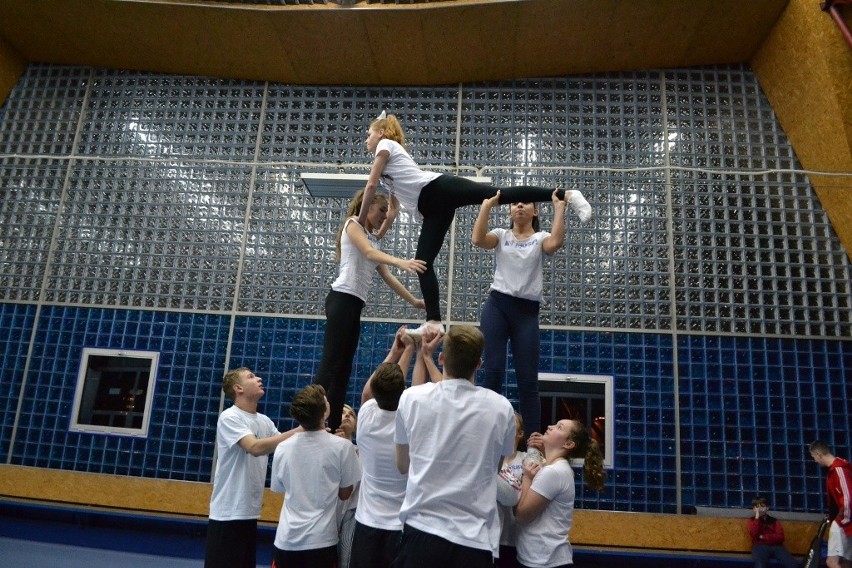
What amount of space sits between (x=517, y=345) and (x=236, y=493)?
4.99 feet

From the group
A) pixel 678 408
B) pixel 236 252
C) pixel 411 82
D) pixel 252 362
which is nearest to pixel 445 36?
pixel 411 82

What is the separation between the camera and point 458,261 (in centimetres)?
611

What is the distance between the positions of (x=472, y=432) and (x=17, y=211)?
698cm

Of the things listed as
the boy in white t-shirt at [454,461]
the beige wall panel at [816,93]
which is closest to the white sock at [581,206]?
the boy in white t-shirt at [454,461]

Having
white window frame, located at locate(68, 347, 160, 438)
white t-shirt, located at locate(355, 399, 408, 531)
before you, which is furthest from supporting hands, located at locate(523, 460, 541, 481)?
white window frame, located at locate(68, 347, 160, 438)

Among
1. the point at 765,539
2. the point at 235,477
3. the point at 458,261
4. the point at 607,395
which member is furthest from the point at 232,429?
the point at 765,539

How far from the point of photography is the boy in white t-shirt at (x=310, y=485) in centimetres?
238

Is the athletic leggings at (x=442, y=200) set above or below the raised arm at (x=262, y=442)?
above

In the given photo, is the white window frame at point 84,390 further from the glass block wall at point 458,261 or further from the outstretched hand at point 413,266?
the outstretched hand at point 413,266

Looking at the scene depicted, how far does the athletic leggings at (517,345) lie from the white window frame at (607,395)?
114 inches

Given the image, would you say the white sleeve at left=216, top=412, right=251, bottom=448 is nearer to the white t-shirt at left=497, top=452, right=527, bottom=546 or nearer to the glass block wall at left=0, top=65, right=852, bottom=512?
the white t-shirt at left=497, top=452, right=527, bottom=546

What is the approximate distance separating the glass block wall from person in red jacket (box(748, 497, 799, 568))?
0.39 metres

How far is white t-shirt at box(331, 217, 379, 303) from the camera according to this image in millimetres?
2867

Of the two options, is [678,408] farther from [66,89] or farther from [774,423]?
[66,89]
